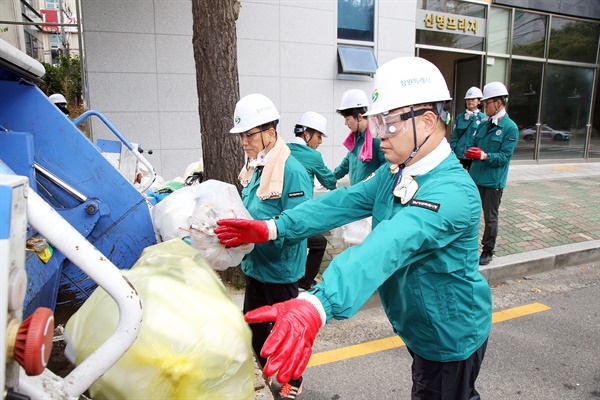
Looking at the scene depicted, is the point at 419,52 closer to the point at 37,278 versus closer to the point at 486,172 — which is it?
the point at 486,172

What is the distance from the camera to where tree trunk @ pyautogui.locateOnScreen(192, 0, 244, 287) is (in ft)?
13.0

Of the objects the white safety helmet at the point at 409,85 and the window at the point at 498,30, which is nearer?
the white safety helmet at the point at 409,85

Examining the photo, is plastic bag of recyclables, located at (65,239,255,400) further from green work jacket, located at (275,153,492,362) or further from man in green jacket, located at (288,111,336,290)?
man in green jacket, located at (288,111,336,290)

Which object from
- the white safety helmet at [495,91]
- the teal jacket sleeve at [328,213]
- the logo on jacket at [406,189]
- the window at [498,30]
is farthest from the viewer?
the window at [498,30]

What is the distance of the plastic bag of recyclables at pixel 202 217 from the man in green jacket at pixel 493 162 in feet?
11.5

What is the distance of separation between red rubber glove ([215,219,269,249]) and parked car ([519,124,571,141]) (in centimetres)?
1211

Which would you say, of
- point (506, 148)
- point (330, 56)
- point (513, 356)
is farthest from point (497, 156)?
point (330, 56)

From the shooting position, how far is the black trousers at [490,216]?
197 inches

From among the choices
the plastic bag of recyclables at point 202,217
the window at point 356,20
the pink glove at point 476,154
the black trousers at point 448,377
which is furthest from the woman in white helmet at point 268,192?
the window at point 356,20

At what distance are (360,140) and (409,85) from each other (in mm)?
2717

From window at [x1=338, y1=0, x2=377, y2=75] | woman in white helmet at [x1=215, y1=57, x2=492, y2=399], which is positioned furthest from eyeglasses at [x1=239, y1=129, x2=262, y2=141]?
window at [x1=338, y1=0, x2=377, y2=75]

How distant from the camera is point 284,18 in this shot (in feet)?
26.7

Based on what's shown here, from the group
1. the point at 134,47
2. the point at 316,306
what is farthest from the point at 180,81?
the point at 316,306

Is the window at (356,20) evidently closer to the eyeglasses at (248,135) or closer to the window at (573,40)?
the window at (573,40)
